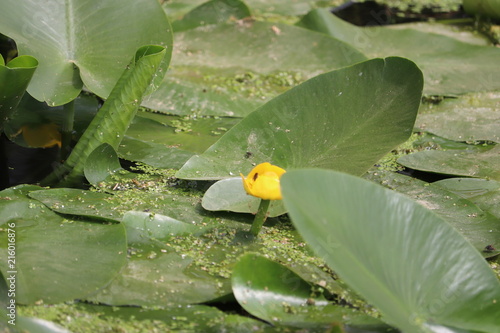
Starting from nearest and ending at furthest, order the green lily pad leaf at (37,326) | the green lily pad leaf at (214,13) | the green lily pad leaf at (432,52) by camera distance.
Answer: the green lily pad leaf at (37,326)
the green lily pad leaf at (432,52)
the green lily pad leaf at (214,13)

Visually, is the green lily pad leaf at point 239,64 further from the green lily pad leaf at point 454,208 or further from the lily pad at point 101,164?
the green lily pad leaf at point 454,208

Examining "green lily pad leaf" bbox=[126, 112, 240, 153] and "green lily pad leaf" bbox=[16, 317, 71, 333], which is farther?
"green lily pad leaf" bbox=[126, 112, 240, 153]

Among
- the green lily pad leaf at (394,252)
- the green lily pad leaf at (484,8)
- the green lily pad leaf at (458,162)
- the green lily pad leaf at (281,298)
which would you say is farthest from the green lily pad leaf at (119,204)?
the green lily pad leaf at (484,8)

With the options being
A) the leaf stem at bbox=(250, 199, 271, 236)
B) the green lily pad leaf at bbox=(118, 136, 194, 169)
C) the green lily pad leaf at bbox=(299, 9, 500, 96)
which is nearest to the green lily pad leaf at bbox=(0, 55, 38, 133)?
the green lily pad leaf at bbox=(118, 136, 194, 169)

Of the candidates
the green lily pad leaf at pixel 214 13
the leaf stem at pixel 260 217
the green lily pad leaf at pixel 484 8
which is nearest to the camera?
the leaf stem at pixel 260 217

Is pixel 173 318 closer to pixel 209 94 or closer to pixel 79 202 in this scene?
pixel 79 202

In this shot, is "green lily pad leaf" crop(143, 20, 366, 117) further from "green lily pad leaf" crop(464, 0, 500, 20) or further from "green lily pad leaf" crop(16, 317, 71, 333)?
"green lily pad leaf" crop(16, 317, 71, 333)

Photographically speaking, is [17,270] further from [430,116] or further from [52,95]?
[430,116]
